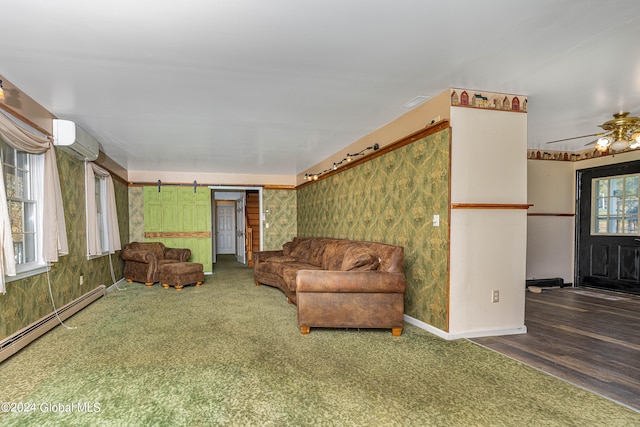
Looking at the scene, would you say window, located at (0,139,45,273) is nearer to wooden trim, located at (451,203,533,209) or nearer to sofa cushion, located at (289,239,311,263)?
sofa cushion, located at (289,239,311,263)

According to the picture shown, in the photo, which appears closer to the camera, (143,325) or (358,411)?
(358,411)

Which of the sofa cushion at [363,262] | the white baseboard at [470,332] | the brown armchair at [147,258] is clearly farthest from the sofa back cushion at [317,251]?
the brown armchair at [147,258]

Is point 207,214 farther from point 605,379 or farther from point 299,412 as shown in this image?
point 605,379

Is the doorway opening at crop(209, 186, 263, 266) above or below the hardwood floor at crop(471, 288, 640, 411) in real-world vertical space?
above

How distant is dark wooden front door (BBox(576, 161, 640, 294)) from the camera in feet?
17.9

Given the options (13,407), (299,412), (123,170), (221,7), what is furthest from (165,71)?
(123,170)

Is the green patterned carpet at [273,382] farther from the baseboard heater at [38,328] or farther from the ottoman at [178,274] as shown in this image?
the ottoman at [178,274]

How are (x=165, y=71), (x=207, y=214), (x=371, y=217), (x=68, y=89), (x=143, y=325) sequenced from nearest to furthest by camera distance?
(x=165, y=71)
(x=68, y=89)
(x=143, y=325)
(x=371, y=217)
(x=207, y=214)

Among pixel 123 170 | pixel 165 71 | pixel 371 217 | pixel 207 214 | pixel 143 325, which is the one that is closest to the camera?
pixel 165 71

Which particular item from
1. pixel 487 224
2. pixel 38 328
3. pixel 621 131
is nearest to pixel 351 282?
pixel 487 224

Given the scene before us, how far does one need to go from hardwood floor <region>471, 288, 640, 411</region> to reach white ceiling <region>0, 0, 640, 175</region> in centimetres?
245

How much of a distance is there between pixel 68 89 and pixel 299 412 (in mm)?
3533

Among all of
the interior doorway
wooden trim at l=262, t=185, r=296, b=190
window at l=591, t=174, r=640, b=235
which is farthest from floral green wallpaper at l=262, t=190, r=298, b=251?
window at l=591, t=174, r=640, b=235

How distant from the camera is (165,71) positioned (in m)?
2.83
